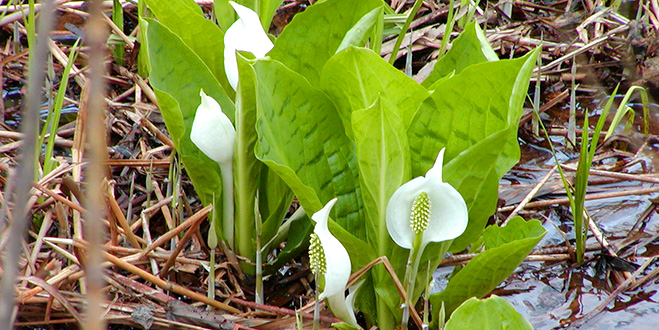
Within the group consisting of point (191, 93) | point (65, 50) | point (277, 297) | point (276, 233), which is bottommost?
point (277, 297)

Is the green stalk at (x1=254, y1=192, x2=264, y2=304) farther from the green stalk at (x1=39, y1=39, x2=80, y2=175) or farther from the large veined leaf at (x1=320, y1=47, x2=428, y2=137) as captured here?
the green stalk at (x1=39, y1=39, x2=80, y2=175)

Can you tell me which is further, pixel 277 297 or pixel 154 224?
pixel 154 224

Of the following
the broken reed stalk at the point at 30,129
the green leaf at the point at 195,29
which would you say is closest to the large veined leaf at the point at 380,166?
the green leaf at the point at 195,29

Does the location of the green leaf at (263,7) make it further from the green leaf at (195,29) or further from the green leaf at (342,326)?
the green leaf at (342,326)

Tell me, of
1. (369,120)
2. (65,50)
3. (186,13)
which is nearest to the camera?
(369,120)

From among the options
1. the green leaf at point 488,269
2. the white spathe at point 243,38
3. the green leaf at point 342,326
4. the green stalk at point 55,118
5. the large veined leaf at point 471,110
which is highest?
the white spathe at point 243,38

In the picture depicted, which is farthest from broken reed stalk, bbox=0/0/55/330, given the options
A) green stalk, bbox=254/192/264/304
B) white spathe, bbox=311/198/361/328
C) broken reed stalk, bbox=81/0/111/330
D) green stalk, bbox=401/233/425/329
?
green stalk, bbox=254/192/264/304

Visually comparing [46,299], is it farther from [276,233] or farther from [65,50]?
[65,50]

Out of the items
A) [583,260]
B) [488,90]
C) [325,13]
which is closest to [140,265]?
[325,13]
